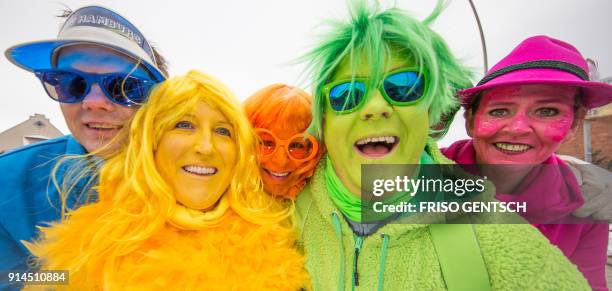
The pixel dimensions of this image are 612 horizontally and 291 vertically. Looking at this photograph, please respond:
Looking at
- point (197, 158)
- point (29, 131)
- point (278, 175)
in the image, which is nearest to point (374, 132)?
point (278, 175)

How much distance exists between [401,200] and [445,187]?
0.64 feet

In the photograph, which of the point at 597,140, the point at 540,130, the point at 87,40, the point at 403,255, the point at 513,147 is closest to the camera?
the point at 403,255

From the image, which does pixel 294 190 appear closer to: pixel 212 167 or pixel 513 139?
pixel 212 167

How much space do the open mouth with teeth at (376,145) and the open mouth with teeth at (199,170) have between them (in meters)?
0.69

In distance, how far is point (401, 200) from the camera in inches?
51.1

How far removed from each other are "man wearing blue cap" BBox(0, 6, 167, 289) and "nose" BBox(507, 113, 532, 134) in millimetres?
1954

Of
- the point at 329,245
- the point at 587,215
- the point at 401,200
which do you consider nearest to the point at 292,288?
the point at 329,245

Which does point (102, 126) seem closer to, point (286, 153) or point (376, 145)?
point (286, 153)

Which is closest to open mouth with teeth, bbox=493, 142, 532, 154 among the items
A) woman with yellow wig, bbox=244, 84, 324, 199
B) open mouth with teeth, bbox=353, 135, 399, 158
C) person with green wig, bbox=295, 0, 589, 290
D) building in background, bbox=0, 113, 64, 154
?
person with green wig, bbox=295, 0, 589, 290

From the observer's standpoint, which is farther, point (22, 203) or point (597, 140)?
point (597, 140)

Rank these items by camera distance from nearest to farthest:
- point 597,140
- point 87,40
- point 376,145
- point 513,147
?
point 376,145, point 87,40, point 513,147, point 597,140

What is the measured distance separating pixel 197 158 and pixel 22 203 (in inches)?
40.8

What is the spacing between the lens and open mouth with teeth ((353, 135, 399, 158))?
1268 millimetres

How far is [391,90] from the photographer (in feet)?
4.06
